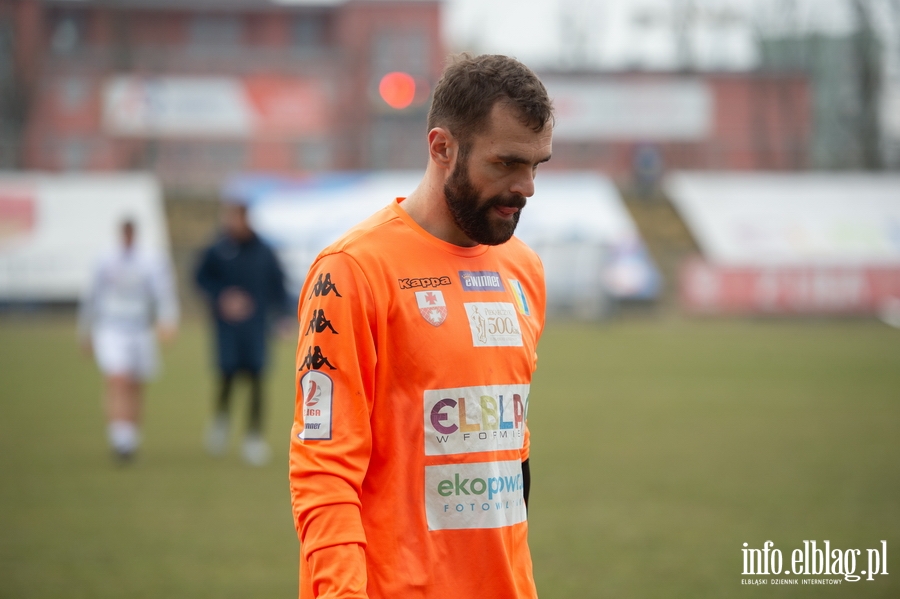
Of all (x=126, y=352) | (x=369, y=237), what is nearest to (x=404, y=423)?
(x=369, y=237)

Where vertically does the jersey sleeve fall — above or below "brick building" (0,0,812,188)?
below

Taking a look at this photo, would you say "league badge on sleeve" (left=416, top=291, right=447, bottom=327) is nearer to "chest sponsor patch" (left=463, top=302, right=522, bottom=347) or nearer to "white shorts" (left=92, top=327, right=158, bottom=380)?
"chest sponsor patch" (left=463, top=302, right=522, bottom=347)

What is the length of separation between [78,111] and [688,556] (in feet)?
161

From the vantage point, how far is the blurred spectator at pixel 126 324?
10432mm

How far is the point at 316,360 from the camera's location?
8.32 feet

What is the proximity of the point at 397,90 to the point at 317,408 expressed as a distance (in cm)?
2060

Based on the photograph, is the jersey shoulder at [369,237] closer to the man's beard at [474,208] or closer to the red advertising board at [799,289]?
the man's beard at [474,208]

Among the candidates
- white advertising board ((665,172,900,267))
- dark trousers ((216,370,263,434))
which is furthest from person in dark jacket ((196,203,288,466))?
white advertising board ((665,172,900,267))

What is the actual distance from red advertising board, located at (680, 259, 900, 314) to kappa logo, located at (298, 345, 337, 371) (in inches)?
1198

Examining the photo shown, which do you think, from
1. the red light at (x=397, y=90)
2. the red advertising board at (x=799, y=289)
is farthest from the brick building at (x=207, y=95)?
the red light at (x=397, y=90)

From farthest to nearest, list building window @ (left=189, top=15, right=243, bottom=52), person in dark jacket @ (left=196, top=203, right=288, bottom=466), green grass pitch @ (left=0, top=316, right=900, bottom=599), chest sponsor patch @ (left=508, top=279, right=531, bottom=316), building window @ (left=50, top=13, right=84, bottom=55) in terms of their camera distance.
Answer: building window @ (left=189, top=15, right=243, bottom=52) → building window @ (left=50, top=13, right=84, bottom=55) → person in dark jacket @ (left=196, top=203, right=288, bottom=466) → green grass pitch @ (left=0, top=316, right=900, bottom=599) → chest sponsor patch @ (left=508, top=279, right=531, bottom=316)

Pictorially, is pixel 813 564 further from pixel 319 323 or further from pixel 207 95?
pixel 207 95

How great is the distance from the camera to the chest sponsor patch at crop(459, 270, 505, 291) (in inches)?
109

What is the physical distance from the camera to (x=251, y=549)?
707cm
